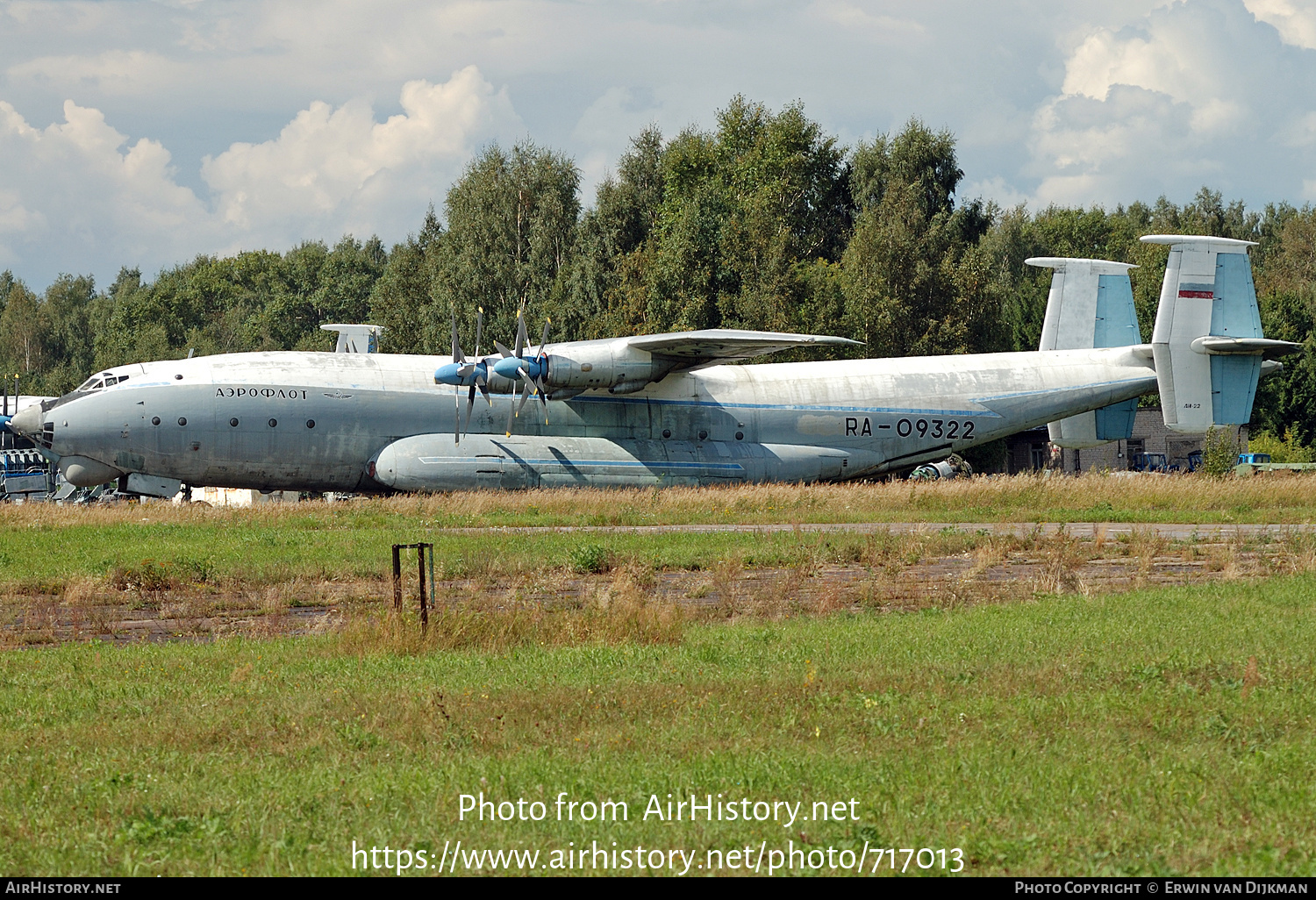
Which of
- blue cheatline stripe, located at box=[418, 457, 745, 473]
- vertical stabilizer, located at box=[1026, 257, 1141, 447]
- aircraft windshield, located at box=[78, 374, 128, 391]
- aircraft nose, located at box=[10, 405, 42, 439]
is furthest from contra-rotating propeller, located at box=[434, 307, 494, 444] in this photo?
vertical stabilizer, located at box=[1026, 257, 1141, 447]

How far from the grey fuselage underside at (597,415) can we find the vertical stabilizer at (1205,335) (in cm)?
121

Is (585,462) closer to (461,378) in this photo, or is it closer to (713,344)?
(461,378)

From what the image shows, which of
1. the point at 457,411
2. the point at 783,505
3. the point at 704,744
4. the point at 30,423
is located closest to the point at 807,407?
the point at 783,505

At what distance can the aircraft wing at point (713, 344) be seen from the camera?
1230 inches

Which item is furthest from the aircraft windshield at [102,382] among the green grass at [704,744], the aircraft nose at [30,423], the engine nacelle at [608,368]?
the green grass at [704,744]

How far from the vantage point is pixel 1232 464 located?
35.5 meters

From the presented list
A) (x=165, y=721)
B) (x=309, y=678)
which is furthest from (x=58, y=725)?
(x=309, y=678)

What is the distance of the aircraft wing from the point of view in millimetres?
31233

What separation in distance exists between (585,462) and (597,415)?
6.40 feet

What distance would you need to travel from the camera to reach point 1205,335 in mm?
35312

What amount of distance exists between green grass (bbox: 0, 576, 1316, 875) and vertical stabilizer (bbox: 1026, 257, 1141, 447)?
92.7 feet

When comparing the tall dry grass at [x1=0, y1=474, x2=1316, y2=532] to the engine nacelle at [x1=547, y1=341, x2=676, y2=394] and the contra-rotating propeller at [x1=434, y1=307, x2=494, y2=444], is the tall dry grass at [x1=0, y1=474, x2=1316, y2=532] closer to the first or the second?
the contra-rotating propeller at [x1=434, y1=307, x2=494, y2=444]

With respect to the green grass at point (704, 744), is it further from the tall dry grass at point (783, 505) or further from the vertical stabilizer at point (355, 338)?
the vertical stabilizer at point (355, 338)

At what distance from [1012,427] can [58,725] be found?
3259 cm
